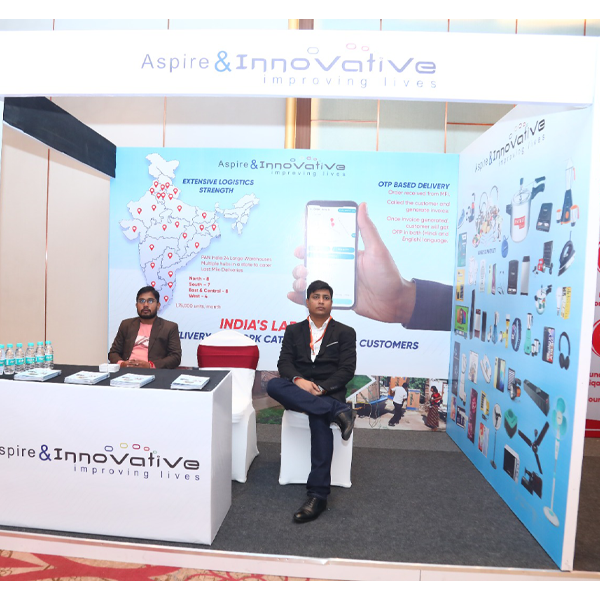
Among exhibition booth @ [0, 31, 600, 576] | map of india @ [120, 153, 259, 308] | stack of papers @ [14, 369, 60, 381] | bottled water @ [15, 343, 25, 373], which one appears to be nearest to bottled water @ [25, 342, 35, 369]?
bottled water @ [15, 343, 25, 373]

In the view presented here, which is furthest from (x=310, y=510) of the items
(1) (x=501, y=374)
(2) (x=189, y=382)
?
(1) (x=501, y=374)

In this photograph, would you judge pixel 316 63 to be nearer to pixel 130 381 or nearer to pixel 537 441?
pixel 130 381

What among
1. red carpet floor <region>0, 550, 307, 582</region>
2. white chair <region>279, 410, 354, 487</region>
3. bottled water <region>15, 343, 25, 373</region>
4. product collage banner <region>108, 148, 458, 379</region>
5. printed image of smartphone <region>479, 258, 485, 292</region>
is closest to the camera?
red carpet floor <region>0, 550, 307, 582</region>

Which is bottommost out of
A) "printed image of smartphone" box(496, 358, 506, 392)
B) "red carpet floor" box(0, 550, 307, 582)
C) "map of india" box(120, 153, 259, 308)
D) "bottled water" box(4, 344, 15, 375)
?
"red carpet floor" box(0, 550, 307, 582)

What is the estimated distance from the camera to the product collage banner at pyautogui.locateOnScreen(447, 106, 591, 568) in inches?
83.7

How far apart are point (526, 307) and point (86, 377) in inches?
95.7

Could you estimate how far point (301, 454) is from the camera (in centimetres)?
293

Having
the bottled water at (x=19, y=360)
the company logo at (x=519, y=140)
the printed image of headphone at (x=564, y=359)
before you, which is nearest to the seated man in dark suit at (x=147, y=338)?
the bottled water at (x=19, y=360)

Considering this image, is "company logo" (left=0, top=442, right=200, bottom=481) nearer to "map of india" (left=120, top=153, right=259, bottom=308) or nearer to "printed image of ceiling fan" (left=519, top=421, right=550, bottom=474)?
"printed image of ceiling fan" (left=519, top=421, right=550, bottom=474)

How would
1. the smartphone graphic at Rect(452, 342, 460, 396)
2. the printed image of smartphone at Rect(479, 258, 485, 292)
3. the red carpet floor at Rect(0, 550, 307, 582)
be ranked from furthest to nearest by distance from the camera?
the smartphone graphic at Rect(452, 342, 460, 396) < the printed image of smartphone at Rect(479, 258, 485, 292) < the red carpet floor at Rect(0, 550, 307, 582)

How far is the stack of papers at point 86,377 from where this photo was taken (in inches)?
87.1

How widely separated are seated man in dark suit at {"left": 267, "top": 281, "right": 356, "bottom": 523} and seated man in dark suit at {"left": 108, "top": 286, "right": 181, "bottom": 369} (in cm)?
91

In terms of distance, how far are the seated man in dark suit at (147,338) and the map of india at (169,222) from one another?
81 centimetres

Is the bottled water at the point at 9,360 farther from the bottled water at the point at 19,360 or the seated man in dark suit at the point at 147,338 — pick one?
the seated man in dark suit at the point at 147,338
